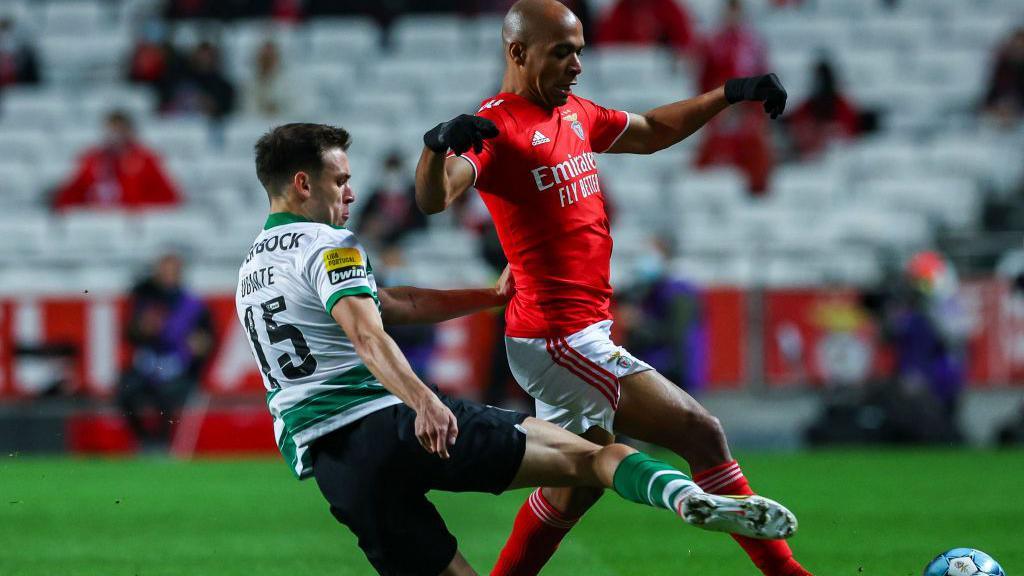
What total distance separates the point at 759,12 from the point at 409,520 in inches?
598

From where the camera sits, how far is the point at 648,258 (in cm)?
1349

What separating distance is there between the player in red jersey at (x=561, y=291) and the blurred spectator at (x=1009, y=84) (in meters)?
12.0

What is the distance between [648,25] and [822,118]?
8.07 ft

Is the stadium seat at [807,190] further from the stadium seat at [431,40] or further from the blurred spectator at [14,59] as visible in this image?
the blurred spectator at [14,59]

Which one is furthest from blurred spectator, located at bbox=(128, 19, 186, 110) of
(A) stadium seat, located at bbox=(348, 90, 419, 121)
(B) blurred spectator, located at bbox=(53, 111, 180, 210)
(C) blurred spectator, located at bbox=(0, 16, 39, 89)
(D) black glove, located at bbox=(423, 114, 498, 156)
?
(D) black glove, located at bbox=(423, 114, 498, 156)

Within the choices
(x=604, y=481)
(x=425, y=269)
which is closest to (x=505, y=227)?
(x=604, y=481)

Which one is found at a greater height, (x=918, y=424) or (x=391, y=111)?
(x=391, y=111)

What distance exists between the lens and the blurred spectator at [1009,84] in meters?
16.9

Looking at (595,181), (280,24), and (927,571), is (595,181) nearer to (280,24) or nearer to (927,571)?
(927,571)

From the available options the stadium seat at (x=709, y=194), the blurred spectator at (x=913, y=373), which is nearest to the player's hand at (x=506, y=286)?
the blurred spectator at (x=913, y=373)

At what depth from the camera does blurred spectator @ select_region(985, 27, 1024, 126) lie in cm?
1688

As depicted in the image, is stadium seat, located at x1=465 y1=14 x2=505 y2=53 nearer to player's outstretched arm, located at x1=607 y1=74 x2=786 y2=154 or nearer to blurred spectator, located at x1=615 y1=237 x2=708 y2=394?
blurred spectator, located at x1=615 y1=237 x2=708 y2=394

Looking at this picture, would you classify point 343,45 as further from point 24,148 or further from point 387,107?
point 24,148

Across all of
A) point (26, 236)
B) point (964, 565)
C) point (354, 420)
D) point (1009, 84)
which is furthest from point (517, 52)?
point (1009, 84)
